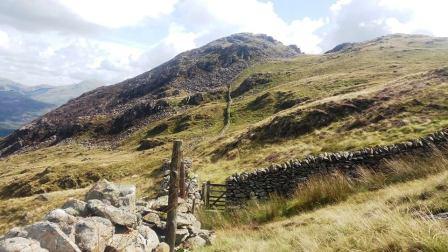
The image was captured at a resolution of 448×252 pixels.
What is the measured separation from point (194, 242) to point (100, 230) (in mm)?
4256

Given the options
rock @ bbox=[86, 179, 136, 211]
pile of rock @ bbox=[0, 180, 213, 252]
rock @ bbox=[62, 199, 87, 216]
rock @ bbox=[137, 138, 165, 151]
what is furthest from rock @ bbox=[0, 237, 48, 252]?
rock @ bbox=[137, 138, 165, 151]

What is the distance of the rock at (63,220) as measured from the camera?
8289 millimetres

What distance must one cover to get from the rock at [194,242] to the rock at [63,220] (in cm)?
452

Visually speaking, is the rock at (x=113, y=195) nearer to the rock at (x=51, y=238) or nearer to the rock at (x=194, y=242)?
the rock at (x=194, y=242)

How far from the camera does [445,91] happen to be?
49.8m

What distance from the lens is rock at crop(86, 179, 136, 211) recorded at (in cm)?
1202

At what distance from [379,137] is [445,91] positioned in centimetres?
1364

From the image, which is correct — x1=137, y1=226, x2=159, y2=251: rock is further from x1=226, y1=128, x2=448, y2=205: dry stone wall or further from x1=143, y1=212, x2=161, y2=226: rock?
x1=226, y1=128, x2=448, y2=205: dry stone wall

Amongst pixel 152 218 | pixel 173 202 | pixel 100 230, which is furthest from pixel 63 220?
pixel 152 218

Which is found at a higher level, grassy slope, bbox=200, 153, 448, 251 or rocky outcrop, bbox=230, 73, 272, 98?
rocky outcrop, bbox=230, 73, 272, 98

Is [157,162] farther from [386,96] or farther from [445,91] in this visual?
[445,91]

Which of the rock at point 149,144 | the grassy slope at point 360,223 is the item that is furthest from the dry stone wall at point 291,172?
the rock at point 149,144

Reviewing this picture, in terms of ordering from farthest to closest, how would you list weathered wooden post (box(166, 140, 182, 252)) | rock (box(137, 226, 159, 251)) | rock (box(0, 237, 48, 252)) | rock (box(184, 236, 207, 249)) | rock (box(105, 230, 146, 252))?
rock (box(184, 236, 207, 249))
weathered wooden post (box(166, 140, 182, 252))
rock (box(137, 226, 159, 251))
rock (box(105, 230, 146, 252))
rock (box(0, 237, 48, 252))

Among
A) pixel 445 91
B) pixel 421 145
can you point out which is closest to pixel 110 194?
pixel 421 145
